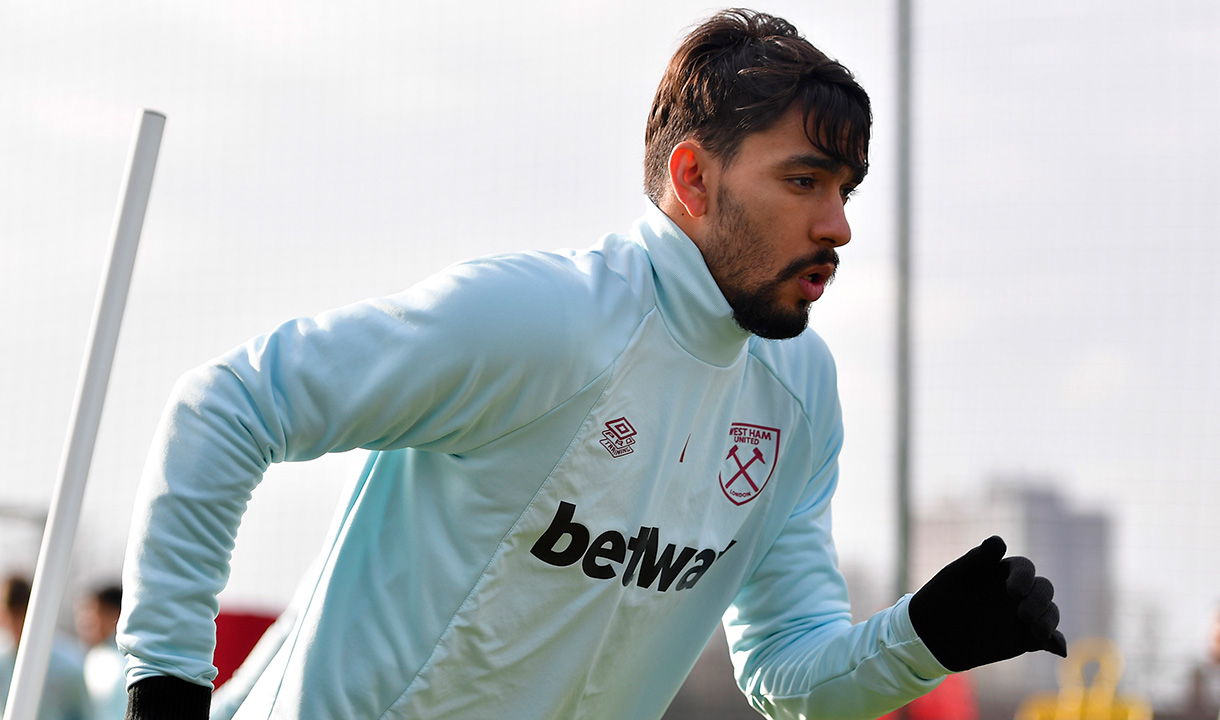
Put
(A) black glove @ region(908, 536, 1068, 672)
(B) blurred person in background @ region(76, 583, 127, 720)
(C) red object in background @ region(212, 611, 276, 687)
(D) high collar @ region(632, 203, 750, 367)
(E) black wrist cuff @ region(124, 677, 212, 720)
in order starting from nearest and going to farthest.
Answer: (E) black wrist cuff @ region(124, 677, 212, 720), (A) black glove @ region(908, 536, 1068, 672), (D) high collar @ region(632, 203, 750, 367), (B) blurred person in background @ region(76, 583, 127, 720), (C) red object in background @ region(212, 611, 276, 687)

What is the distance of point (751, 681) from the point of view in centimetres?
230

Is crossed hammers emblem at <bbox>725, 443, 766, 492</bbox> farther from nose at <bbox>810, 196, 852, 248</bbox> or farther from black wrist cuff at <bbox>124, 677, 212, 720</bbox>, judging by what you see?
black wrist cuff at <bbox>124, 677, 212, 720</bbox>

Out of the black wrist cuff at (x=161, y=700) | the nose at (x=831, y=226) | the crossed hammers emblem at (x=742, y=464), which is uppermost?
the nose at (x=831, y=226)

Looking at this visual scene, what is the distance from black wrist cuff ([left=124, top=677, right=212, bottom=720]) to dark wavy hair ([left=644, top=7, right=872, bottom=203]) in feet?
3.55

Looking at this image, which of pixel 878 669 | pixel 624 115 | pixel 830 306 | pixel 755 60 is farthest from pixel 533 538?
pixel 624 115

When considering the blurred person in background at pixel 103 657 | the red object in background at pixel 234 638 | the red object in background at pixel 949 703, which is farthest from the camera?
the red object in background at pixel 949 703

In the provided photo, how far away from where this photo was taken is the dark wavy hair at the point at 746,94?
1952mm

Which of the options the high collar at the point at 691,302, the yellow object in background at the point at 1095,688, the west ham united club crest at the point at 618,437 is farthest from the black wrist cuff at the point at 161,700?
the yellow object in background at the point at 1095,688

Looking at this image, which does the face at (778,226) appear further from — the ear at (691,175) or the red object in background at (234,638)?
the red object in background at (234,638)

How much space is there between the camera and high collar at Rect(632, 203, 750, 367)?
6.50 feet

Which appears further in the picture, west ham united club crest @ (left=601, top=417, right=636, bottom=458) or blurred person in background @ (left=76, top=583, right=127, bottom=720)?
blurred person in background @ (left=76, top=583, right=127, bottom=720)

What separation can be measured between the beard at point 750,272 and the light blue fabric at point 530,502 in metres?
0.03

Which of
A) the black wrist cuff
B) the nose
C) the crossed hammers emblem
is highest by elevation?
the nose

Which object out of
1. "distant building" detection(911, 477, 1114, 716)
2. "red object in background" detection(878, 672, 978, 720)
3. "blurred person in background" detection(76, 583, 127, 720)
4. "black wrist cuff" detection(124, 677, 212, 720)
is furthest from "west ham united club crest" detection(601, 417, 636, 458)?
"distant building" detection(911, 477, 1114, 716)
